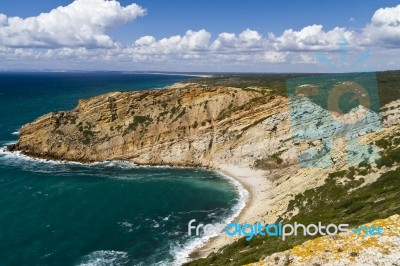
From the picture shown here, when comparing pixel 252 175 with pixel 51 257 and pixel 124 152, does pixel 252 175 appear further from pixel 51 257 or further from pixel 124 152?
pixel 51 257

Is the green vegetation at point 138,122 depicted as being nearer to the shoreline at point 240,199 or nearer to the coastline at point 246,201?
the shoreline at point 240,199

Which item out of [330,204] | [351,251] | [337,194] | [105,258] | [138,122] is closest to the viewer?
[351,251]

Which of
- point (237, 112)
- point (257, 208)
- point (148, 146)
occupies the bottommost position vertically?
point (257, 208)

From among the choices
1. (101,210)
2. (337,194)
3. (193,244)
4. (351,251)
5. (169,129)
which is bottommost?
(193,244)

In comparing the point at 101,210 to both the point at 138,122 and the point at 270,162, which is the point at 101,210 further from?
the point at 270,162

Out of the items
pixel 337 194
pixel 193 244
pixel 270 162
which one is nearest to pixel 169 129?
pixel 270 162

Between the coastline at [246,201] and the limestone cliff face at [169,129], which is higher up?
the limestone cliff face at [169,129]

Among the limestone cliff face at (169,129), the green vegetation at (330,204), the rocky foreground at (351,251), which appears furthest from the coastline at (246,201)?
the rocky foreground at (351,251)

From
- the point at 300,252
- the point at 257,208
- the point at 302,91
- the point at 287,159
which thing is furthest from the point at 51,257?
the point at 302,91
